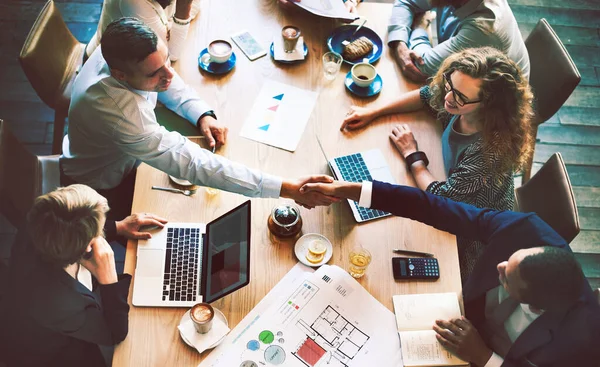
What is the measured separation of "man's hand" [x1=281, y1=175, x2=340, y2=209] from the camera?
6.27ft

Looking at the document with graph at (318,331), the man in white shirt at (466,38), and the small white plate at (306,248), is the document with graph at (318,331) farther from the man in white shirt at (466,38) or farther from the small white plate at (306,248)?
the man in white shirt at (466,38)

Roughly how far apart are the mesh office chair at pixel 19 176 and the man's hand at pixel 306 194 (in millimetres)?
929

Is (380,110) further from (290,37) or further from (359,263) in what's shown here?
(359,263)

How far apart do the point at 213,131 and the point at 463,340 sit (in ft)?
3.89

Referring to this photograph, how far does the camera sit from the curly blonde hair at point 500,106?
2.00 meters

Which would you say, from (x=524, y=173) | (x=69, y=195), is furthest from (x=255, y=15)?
(x=524, y=173)

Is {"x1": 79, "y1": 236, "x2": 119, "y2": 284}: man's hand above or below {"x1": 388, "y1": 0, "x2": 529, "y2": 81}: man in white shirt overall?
below

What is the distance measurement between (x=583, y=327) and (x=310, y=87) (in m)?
1.37

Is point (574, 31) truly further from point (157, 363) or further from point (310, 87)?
point (157, 363)

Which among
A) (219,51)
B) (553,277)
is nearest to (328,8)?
(219,51)

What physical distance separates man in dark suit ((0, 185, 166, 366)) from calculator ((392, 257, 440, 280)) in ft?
2.94

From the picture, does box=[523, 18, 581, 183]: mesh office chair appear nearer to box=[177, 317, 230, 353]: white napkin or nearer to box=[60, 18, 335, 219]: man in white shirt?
box=[60, 18, 335, 219]: man in white shirt

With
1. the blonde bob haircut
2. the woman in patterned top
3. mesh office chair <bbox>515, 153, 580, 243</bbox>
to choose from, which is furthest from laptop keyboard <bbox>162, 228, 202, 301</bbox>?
mesh office chair <bbox>515, 153, 580, 243</bbox>

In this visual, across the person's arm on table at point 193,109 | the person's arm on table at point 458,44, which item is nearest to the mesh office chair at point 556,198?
the person's arm on table at point 458,44
